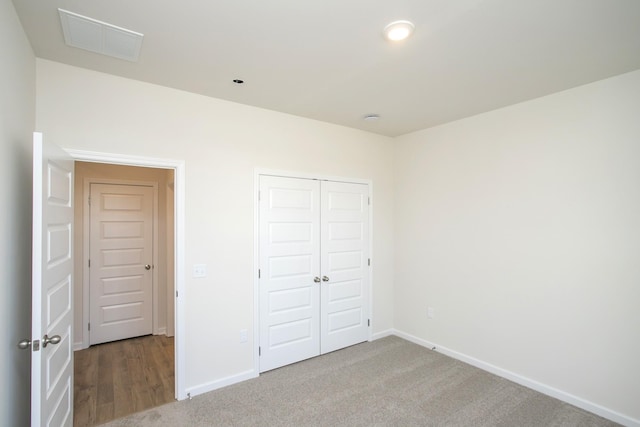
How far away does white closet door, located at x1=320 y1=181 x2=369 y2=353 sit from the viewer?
3717 millimetres

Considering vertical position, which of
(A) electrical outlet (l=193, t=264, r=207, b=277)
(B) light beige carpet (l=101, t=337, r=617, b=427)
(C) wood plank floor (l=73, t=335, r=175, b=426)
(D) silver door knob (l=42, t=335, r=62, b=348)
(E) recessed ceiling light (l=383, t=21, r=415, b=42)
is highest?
(E) recessed ceiling light (l=383, t=21, r=415, b=42)

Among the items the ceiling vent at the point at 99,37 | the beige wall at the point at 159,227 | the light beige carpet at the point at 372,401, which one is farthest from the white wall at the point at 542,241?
the beige wall at the point at 159,227

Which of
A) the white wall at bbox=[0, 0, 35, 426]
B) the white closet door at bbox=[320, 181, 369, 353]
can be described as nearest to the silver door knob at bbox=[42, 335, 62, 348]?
the white wall at bbox=[0, 0, 35, 426]

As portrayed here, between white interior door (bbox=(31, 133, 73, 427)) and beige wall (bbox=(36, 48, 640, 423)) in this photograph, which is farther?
beige wall (bbox=(36, 48, 640, 423))

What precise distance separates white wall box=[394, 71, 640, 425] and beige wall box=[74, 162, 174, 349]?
11.0 feet

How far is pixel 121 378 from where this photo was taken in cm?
316

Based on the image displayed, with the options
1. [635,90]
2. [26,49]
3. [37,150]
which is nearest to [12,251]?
[37,150]

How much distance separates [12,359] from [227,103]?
2404 mm

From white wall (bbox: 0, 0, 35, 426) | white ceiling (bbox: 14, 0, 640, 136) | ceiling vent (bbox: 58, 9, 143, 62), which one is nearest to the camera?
white wall (bbox: 0, 0, 35, 426)

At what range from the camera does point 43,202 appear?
1646 millimetres

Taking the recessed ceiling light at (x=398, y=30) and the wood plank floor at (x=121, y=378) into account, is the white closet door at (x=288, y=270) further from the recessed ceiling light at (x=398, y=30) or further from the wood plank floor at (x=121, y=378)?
the recessed ceiling light at (x=398, y=30)

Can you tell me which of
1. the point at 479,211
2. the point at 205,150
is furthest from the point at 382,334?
the point at 205,150

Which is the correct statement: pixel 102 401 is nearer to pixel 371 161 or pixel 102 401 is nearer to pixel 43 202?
pixel 43 202

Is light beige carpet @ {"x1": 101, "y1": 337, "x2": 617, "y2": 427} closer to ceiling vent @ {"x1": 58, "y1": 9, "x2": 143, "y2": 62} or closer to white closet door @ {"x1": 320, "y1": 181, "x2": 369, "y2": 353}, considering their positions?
white closet door @ {"x1": 320, "y1": 181, "x2": 369, "y2": 353}
